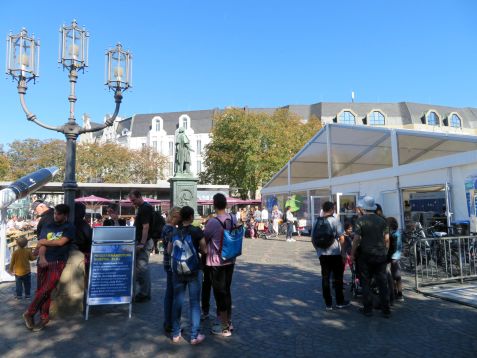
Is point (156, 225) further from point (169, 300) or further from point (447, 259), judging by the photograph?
point (447, 259)

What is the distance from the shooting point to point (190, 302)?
431 centimetres

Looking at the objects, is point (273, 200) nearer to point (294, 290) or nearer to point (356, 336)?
point (294, 290)

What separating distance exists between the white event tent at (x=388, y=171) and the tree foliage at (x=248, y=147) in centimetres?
1691

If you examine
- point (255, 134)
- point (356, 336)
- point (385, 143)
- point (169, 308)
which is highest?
point (255, 134)

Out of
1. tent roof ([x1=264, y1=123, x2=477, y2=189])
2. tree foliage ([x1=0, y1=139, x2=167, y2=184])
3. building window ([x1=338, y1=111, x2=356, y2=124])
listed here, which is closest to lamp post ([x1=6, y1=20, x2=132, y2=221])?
tent roof ([x1=264, y1=123, x2=477, y2=189])

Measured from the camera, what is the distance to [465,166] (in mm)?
9727

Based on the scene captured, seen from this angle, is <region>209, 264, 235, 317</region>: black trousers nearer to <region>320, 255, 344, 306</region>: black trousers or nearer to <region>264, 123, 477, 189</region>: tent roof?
<region>320, 255, 344, 306</region>: black trousers

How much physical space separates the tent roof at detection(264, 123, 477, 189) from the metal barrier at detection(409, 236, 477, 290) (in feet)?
10.3

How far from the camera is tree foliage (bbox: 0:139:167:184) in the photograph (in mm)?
44062

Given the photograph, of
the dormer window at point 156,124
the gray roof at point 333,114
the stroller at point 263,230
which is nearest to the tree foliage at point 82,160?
the dormer window at point 156,124

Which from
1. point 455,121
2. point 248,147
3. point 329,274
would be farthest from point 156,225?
point 455,121

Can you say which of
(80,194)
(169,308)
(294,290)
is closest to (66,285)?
(169,308)

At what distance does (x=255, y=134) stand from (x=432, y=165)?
27.1m

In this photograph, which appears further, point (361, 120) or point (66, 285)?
point (361, 120)
